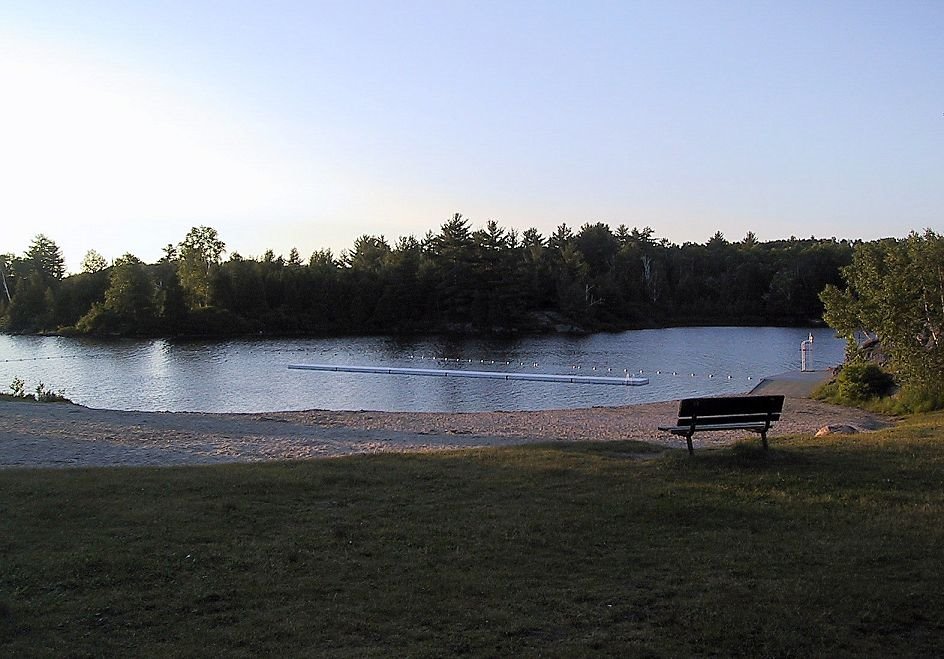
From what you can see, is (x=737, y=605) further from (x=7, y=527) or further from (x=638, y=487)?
(x=7, y=527)

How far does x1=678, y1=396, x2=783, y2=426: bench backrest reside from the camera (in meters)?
9.87

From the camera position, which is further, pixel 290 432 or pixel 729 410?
pixel 290 432

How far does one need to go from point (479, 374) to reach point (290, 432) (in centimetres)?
2230

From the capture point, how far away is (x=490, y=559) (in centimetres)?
625

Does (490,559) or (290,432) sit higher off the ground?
(490,559)

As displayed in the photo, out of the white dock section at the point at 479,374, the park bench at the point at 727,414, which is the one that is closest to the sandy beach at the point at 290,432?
the park bench at the point at 727,414

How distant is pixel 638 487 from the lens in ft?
27.6

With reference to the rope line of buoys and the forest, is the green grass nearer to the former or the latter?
the rope line of buoys

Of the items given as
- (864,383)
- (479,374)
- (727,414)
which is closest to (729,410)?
(727,414)

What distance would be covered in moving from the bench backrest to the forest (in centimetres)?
6150

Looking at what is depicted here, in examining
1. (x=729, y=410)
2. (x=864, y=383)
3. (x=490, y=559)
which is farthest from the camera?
(x=864, y=383)

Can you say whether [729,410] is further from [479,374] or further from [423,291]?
[423,291]

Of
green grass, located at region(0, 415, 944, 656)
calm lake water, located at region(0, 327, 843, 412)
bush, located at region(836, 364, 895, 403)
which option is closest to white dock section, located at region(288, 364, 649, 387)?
calm lake water, located at region(0, 327, 843, 412)

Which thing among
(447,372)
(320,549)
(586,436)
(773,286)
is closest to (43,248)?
(447,372)
